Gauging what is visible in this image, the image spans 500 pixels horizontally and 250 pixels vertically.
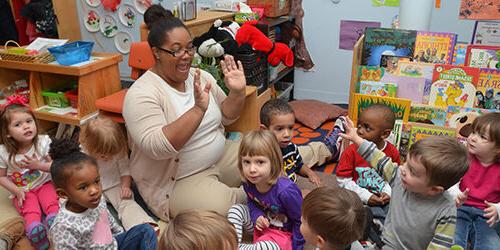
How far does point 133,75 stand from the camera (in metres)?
2.75

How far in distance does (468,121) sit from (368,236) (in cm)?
81

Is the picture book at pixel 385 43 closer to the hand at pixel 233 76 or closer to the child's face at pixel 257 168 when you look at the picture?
the hand at pixel 233 76

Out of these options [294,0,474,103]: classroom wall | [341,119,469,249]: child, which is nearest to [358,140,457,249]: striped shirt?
[341,119,469,249]: child

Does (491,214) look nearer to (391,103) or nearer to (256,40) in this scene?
(391,103)

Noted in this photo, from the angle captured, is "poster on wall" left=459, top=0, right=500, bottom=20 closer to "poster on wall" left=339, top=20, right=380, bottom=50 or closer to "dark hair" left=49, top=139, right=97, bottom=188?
"poster on wall" left=339, top=20, right=380, bottom=50

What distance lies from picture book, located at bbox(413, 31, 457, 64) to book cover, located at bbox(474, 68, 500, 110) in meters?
0.23

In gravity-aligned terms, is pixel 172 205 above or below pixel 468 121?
below

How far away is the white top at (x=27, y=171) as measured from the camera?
1903 mm

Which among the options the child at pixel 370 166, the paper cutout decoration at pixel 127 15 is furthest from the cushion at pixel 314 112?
the paper cutout decoration at pixel 127 15

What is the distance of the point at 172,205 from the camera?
1.94 meters

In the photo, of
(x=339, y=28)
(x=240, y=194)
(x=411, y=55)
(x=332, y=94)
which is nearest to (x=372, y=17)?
(x=339, y=28)

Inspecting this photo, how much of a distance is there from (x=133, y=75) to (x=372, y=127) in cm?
165

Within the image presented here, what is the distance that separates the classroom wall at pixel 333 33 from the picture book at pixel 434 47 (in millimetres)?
1173

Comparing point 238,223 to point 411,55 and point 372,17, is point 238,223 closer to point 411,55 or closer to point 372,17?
point 411,55
